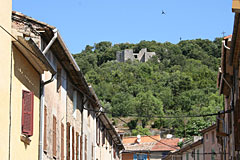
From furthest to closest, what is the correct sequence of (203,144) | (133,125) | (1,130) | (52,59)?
1. (133,125)
2. (203,144)
3. (52,59)
4. (1,130)

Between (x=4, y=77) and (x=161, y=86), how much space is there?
13886 cm

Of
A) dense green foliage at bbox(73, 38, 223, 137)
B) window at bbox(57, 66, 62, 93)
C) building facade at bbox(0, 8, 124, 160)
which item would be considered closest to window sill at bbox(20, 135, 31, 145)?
building facade at bbox(0, 8, 124, 160)

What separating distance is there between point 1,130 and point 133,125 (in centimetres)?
12007

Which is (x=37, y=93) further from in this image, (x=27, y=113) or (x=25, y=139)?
(x=25, y=139)

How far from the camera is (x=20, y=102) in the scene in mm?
12484

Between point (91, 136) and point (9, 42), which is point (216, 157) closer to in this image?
point (91, 136)

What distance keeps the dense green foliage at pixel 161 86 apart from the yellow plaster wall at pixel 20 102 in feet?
337

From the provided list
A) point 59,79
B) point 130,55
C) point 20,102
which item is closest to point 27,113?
point 20,102

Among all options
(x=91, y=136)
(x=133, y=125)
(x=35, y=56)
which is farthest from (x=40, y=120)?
(x=133, y=125)

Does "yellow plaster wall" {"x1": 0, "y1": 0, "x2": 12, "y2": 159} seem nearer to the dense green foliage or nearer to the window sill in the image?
the window sill

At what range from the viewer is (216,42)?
599 feet

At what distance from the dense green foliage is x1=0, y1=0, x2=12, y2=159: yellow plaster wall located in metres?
105

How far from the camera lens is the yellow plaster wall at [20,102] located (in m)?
12.0

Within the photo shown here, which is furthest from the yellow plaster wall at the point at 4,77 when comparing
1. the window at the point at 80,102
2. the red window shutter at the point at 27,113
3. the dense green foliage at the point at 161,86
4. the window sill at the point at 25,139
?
the dense green foliage at the point at 161,86
